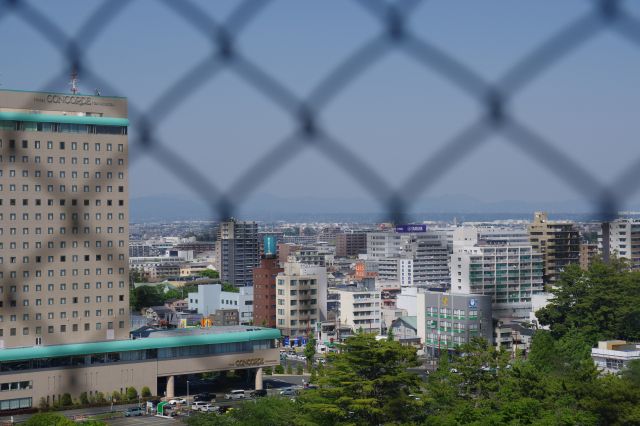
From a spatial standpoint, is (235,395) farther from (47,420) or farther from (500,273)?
(500,273)

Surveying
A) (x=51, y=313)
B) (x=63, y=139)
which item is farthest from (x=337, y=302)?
(x=63, y=139)

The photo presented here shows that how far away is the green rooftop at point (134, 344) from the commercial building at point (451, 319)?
7.89 ft

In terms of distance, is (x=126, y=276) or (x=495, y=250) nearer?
(x=126, y=276)

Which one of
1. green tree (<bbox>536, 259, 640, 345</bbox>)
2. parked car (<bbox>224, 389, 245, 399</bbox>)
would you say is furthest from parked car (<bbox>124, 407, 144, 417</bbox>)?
green tree (<bbox>536, 259, 640, 345</bbox>)

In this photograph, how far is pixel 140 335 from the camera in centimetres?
886

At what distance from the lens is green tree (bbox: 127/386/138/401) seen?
8.57m

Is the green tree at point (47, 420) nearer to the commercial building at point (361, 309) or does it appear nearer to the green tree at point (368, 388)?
the green tree at point (368, 388)

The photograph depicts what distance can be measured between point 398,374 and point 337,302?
8887mm

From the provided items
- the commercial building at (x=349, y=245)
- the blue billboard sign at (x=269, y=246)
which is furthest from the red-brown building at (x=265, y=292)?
the commercial building at (x=349, y=245)

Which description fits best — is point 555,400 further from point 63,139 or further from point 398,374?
point 63,139

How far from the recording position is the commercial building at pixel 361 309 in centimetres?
1326

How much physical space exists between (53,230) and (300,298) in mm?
6877

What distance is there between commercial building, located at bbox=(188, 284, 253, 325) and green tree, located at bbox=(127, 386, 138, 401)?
525 cm

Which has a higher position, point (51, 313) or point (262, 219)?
point (262, 219)
